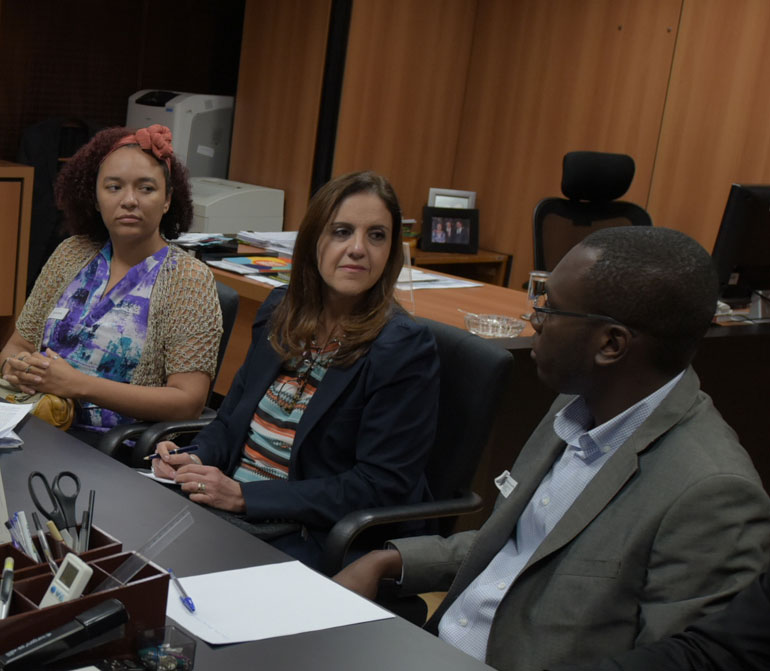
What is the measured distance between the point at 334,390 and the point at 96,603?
103 cm

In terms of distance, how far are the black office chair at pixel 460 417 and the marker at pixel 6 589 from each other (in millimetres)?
959

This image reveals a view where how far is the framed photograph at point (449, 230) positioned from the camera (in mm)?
5691

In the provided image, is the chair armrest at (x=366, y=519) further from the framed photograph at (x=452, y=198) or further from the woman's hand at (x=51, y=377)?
the framed photograph at (x=452, y=198)

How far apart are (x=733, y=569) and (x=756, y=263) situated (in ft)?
8.95

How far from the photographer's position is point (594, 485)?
1.37m

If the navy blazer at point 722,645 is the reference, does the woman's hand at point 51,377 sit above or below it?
below

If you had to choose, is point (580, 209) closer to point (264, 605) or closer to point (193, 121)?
point (193, 121)

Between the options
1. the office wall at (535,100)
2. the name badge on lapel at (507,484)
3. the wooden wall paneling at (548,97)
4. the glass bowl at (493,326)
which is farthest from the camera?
the wooden wall paneling at (548,97)

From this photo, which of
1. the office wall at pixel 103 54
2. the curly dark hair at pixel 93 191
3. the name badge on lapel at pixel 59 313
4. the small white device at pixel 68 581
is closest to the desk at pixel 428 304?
the curly dark hair at pixel 93 191

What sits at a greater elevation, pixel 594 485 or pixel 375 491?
pixel 594 485

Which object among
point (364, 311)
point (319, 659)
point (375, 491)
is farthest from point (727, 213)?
point (319, 659)

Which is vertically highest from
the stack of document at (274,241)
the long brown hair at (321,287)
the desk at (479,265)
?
the long brown hair at (321,287)

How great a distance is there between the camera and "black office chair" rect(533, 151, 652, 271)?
454 cm

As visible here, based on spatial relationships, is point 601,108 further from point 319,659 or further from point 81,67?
point 319,659
